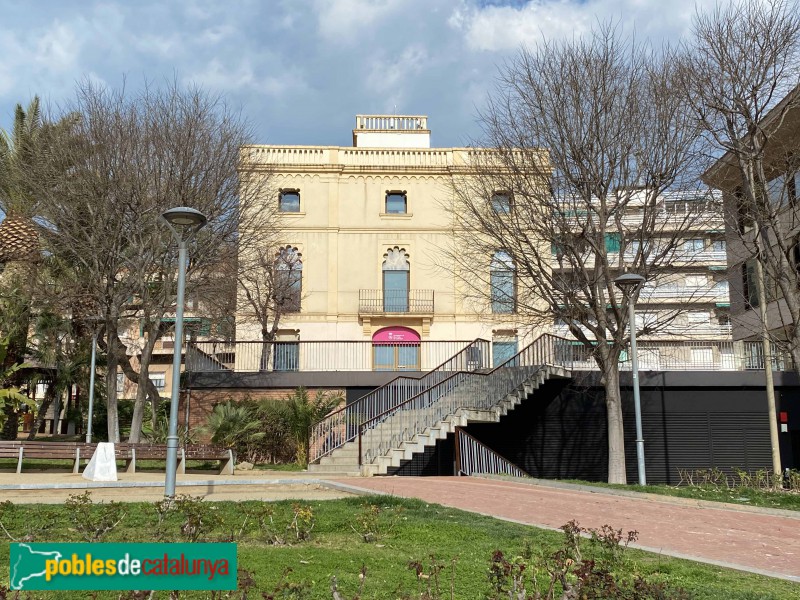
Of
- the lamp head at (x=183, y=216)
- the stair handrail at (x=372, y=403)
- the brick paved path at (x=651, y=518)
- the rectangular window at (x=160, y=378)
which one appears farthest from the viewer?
the rectangular window at (x=160, y=378)

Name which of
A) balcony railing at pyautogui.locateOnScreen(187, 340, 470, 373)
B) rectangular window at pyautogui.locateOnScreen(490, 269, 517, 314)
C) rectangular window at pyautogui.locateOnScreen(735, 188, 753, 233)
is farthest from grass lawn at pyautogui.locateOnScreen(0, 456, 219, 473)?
rectangular window at pyautogui.locateOnScreen(735, 188, 753, 233)

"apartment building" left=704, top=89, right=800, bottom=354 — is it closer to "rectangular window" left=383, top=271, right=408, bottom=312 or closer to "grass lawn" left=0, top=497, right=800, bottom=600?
"grass lawn" left=0, top=497, right=800, bottom=600

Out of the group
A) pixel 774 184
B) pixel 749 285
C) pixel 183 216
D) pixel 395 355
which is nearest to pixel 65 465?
pixel 183 216

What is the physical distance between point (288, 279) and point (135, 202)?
50.4 feet

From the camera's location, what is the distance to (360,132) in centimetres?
4153

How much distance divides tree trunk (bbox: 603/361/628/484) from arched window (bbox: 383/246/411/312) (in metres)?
19.2

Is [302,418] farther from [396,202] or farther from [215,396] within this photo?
[396,202]

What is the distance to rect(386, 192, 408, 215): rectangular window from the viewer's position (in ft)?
125

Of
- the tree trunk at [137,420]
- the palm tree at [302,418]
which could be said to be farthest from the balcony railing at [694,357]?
the tree trunk at [137,420]

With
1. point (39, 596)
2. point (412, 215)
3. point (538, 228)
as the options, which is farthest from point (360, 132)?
point (39, 596)

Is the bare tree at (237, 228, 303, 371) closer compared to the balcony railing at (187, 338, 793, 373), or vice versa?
the balcony railing at (187, 338, 793, 373)

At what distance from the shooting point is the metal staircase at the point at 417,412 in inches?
696

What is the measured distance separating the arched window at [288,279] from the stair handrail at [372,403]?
1286 centimetres

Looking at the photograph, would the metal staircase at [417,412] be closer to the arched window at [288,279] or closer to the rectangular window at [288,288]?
the arched window at [288,279]
